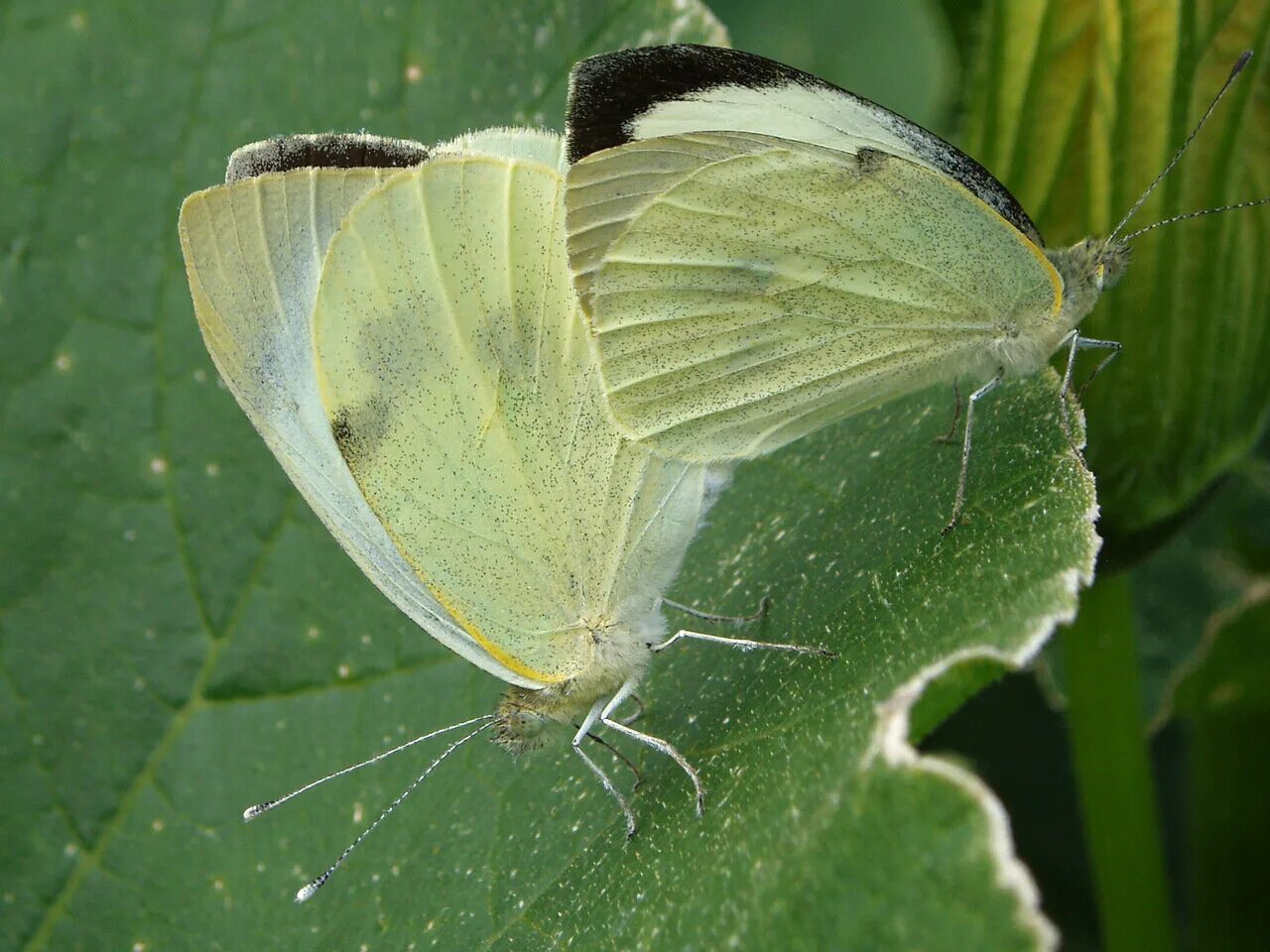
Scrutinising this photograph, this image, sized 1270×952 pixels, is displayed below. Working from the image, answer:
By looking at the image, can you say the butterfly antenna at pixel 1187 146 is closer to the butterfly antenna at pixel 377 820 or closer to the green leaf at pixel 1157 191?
the green leaf at pixel 1157 191

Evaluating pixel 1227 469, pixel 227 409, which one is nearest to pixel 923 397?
pixel 1227 469

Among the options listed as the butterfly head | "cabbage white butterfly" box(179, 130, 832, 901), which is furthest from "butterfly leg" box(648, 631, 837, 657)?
the butterfly head

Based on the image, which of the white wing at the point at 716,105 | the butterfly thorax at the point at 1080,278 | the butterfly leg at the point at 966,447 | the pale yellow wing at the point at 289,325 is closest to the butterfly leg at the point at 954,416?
the butterfly leg at the point at 966,447

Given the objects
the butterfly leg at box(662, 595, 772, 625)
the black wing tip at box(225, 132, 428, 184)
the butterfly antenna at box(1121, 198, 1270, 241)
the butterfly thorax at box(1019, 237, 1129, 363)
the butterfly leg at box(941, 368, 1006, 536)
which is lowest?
the butterfly leg at box(662, 595, 772, 625)

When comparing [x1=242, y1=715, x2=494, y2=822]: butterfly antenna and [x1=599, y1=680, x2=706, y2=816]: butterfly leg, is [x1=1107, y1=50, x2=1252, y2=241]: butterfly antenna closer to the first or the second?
[x1=599, y1=680, x2=706, y2=816]: butterfly leg

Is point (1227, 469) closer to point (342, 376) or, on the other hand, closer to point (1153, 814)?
point (1153, 814)

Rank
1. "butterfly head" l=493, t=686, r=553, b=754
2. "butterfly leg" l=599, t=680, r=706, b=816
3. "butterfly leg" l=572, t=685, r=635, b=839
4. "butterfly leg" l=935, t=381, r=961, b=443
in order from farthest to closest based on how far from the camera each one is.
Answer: "butterfly leg" l=935, t=381, r=961, b=443 < "butterfly head" l=493, t=686, r=553, b=754 < "butterfly leg" l=572, t=685, r=635, b=839 < "butterfly leg" l=599, t=680, r=706, b=816

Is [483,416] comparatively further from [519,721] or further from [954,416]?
[954,416]
